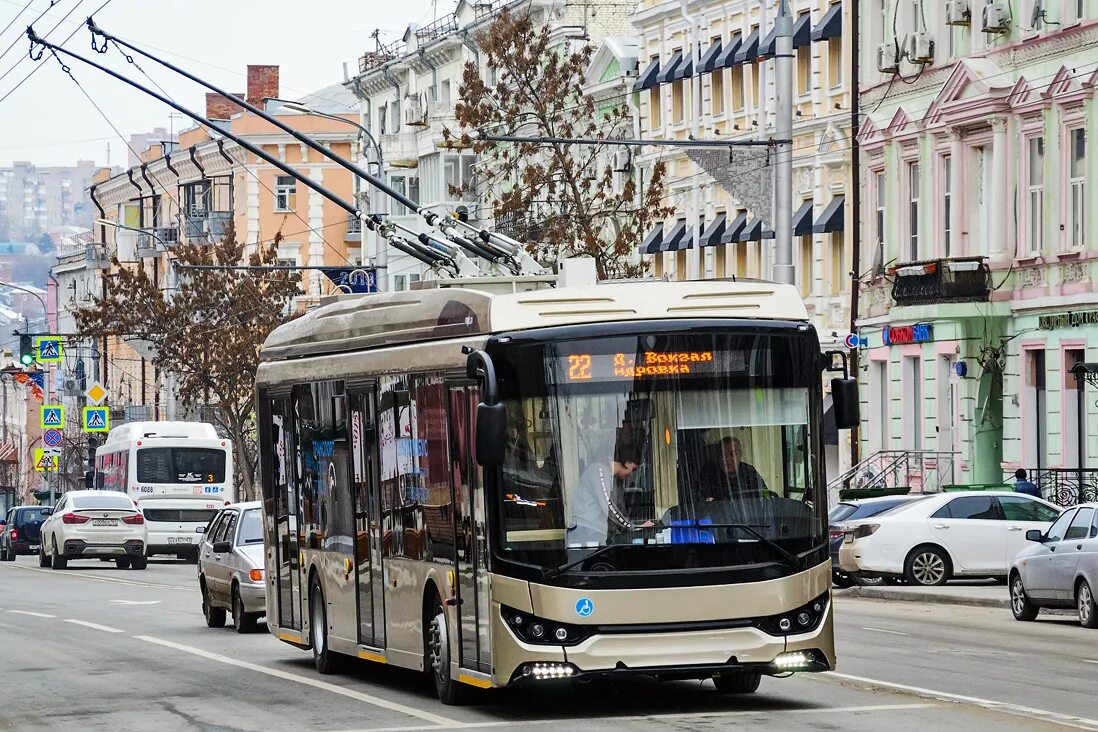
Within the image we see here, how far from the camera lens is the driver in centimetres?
1548

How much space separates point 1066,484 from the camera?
136 ft

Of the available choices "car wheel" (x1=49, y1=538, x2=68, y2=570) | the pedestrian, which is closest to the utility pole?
the pedestrian

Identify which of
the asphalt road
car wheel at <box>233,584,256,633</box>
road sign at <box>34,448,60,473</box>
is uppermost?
the asphalt road

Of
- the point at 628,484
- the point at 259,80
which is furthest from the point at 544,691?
the point at 259,80

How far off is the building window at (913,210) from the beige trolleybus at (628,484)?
32.4m

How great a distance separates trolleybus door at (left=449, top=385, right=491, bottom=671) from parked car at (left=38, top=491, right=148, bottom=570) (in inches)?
1372

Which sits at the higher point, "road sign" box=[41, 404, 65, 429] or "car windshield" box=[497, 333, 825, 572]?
"car windshield" box=[497, 333, 825, 572]

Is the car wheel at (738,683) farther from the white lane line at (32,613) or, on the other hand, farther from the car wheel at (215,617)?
the white lane line at (32,613)

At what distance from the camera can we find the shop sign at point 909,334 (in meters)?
46.6

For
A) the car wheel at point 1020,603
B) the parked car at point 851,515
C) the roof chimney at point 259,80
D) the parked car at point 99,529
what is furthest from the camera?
the roof chimney at point 259,80

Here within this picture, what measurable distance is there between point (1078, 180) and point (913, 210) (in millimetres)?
7184

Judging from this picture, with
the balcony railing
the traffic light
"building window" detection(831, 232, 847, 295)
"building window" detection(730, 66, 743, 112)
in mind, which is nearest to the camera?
the balcony railing

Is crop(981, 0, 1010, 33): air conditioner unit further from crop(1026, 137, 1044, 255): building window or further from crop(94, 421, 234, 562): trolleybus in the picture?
crop(94, 421, 234, 562): trolleybus

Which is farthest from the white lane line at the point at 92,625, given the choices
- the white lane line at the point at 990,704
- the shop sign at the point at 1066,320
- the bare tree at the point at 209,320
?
the bare tree at the point at 209,320
